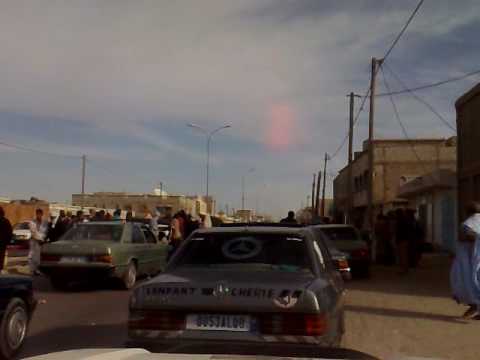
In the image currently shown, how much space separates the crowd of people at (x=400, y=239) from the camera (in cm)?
1738

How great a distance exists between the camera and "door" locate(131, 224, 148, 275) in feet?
45.8

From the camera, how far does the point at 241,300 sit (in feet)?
16.1

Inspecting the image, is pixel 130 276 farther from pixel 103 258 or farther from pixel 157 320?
pixel 157 320

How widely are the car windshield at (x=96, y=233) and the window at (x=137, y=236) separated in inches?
19.2

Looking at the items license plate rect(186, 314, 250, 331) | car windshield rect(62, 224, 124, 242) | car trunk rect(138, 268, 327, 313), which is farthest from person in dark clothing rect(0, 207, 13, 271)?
license plate rect(186, 314, 250, 331)

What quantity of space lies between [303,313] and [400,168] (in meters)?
43.6

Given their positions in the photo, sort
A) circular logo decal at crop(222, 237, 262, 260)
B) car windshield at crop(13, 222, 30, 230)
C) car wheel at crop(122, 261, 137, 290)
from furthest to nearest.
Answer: car windshield at crop(13, 222, 30, 230), car wheel at crop(122, 261, 137, 290), circular logo decal at crop(222, 237, 262, 260)

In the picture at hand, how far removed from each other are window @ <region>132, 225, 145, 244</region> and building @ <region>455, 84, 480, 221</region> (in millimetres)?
9061

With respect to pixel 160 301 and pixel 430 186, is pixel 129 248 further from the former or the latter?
pixel 430 186

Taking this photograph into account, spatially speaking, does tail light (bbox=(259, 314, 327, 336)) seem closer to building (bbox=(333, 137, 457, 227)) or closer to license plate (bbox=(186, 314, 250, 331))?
license plate (bbox=(186, 314, 250, 331))

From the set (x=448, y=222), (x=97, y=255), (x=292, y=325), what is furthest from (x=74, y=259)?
(x=448, y=222)

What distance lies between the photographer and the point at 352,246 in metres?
16.2

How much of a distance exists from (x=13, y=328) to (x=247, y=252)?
290 cm

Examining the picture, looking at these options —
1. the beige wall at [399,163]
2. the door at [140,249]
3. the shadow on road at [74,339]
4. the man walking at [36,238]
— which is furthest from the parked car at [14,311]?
the beige wall at [399,163]
